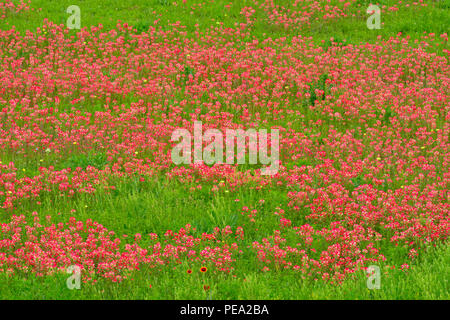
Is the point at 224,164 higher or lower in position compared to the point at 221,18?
lower

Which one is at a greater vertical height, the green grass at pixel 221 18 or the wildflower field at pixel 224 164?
the green grass at pixel 221 18

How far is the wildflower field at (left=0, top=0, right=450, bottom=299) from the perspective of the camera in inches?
335

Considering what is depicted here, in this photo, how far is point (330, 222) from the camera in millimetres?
9930

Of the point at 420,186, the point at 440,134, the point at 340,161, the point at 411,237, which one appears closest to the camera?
the point at 411,237

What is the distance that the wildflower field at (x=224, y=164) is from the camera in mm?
8508

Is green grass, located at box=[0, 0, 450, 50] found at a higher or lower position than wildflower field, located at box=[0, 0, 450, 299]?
higher

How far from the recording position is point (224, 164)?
1162 centimetres

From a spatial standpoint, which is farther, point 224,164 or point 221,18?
point 221,18

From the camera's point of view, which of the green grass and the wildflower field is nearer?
the wildflower field

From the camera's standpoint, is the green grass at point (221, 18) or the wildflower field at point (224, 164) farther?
the green grass at point (221, 18)
